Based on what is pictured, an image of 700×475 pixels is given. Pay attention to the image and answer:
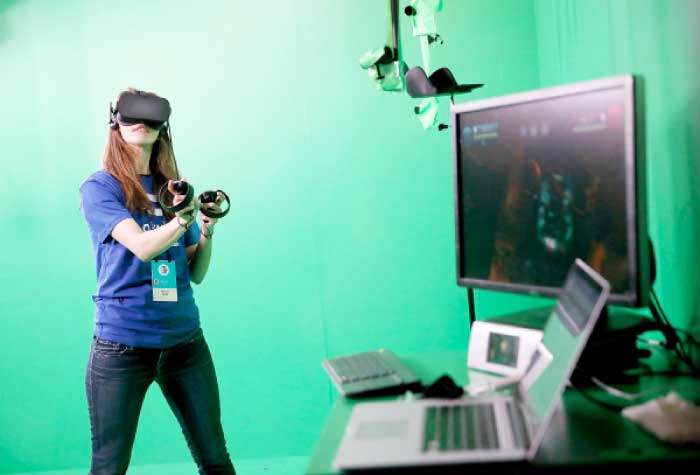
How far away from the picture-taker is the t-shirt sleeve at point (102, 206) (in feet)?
6.95

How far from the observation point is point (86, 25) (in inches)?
130

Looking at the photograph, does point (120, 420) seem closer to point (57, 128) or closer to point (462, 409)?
point (462, 409)

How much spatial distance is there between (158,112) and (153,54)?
1192mm

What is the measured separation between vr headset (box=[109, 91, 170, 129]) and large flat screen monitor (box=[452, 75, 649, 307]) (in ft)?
3.08

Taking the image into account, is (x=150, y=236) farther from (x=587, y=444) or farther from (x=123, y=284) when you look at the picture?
(x=587, y=444)

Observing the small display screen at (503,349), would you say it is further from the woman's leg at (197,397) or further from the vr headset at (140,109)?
the vr headset at (140,109)

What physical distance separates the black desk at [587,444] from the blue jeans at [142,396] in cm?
93

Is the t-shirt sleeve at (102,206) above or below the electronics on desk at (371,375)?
above

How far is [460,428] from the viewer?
1177 millimetres

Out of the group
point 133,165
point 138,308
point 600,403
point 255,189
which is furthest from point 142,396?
point 600,403

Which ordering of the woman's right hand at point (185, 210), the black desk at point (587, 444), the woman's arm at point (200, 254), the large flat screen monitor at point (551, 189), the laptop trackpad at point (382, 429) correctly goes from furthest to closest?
the woman's arm at point (200, 254) → the woman's right hand at point (185, 210) → the large flat screen monitor at point (551, 189) → the laptop trackpad at point (382, 429) → the black desk at point (587, 444)

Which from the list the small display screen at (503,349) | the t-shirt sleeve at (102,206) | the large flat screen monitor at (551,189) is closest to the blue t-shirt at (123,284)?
the t-shirt sleeve at (102,206)

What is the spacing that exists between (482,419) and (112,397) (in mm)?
1276

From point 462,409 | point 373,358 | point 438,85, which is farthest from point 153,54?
point 462,409
